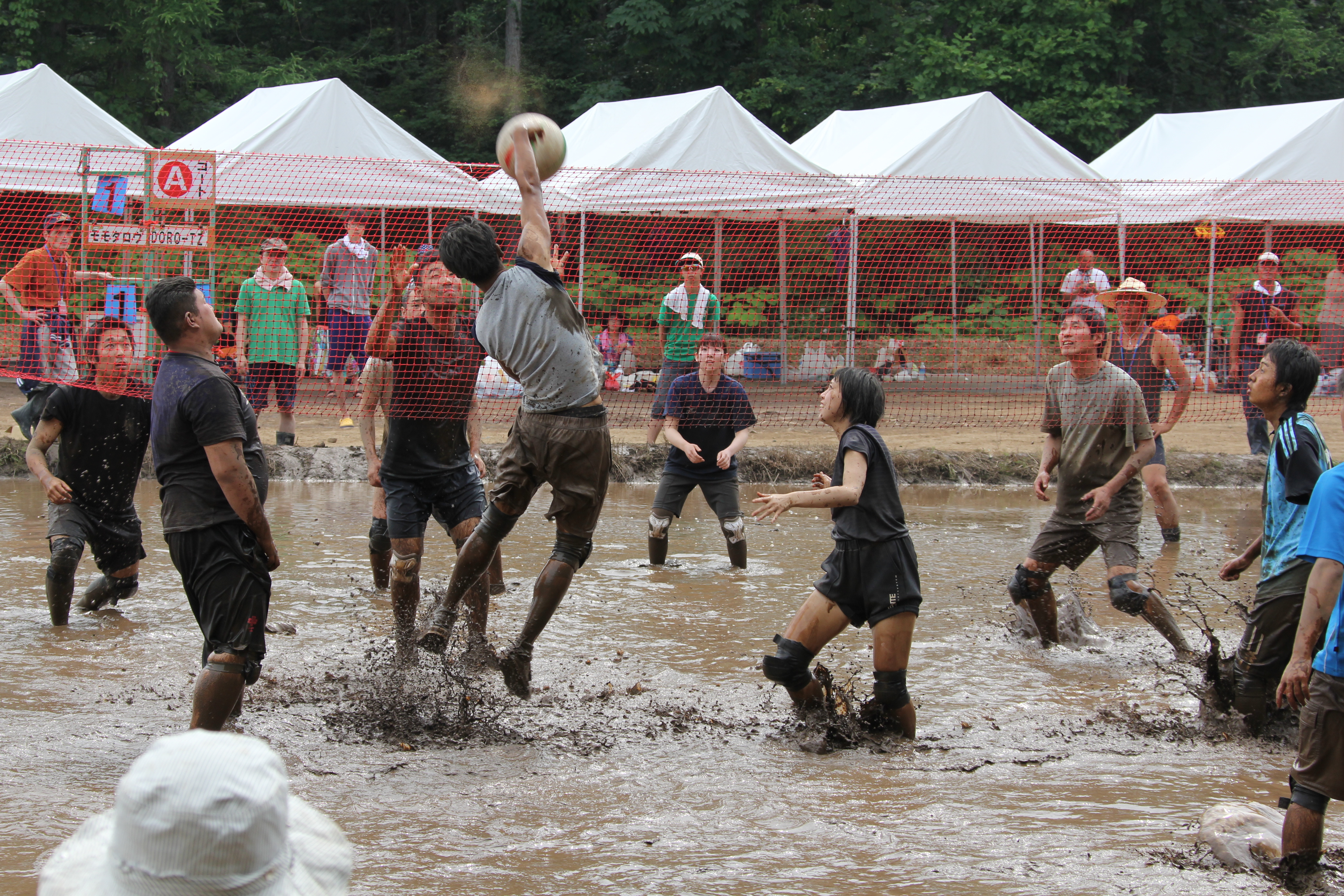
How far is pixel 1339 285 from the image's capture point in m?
12.5

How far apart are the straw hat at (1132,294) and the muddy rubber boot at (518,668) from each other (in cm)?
440

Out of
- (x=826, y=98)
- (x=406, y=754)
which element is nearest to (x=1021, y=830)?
(x=406, y=754)

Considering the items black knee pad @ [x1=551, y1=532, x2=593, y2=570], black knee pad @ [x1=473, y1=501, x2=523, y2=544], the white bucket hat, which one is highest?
the white bucket hat

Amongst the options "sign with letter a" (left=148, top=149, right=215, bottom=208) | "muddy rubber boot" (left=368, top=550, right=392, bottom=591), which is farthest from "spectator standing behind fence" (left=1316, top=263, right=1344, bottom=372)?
"sign with letter a" (left=148, top=149, right=215, bottom=208)

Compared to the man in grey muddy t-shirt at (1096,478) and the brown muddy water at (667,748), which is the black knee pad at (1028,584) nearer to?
the man in grey muddy t-shirt at (1096,478)

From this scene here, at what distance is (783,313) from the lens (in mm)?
16703

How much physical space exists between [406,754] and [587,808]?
2.96 feet

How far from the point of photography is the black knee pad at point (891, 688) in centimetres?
480

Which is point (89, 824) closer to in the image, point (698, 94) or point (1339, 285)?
point (1339, 285)

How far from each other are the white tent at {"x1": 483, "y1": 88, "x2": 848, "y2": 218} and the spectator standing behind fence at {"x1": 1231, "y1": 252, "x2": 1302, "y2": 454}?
4382 mm

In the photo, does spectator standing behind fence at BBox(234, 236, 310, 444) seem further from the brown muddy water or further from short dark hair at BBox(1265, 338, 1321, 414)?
short dark hair at BBox(1265, 338, 1321, 414)

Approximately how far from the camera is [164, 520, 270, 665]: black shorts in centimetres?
424

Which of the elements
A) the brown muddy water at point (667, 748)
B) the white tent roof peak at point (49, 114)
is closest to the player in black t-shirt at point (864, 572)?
the brown muddy water at point (667, 748)

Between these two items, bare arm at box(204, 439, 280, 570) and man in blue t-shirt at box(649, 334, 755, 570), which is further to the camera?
man in blue t-shirt at box(649, 334, 755, 570)
